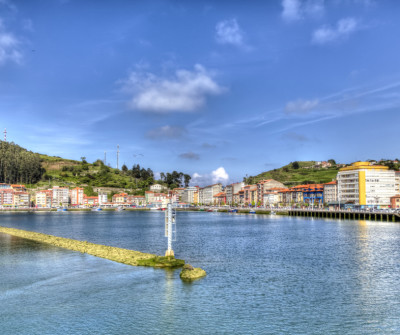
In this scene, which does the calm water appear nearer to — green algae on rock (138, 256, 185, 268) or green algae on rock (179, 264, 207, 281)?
green algae on rock (179, 264, 207, 281)

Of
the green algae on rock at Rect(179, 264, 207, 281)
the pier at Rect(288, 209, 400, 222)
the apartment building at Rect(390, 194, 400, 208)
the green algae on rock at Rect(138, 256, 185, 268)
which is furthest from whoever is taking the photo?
the apartment building at Rect(390, 194, 400, 208)

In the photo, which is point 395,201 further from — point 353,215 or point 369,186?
point 353,215

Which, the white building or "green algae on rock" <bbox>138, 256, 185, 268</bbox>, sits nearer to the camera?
"green algae on rock" <bbox>138, 256, 185, 268</bbox>

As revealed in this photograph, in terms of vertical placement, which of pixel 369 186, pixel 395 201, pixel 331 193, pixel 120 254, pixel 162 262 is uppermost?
pixel 369 186

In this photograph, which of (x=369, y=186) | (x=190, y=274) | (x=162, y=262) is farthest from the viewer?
(x=369, y=186)

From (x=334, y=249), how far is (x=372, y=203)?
118 metres

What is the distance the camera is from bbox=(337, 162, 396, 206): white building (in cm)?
15825

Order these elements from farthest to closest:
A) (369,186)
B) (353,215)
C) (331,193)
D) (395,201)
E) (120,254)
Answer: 1. (331,193)
2. (369,186)
3. (395,201)
4. (353,215)
5. (120,254)

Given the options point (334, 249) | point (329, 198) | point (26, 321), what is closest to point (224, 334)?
point (26, 321)

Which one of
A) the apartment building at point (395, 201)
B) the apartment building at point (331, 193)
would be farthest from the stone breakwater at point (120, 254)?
the apartment building at point (331, 193)

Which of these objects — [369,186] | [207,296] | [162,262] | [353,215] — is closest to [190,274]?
[207,296]

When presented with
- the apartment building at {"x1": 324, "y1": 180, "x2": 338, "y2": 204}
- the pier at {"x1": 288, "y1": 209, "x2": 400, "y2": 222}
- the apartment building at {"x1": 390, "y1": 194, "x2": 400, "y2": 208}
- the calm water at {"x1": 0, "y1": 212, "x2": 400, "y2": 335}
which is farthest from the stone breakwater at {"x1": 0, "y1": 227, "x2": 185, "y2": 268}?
the apartment building at {"x1": 324, "y1": 180, "x2": 338, "y2": 204}

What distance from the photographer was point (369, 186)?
15875cm

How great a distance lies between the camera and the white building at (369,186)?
15825 centimetres
